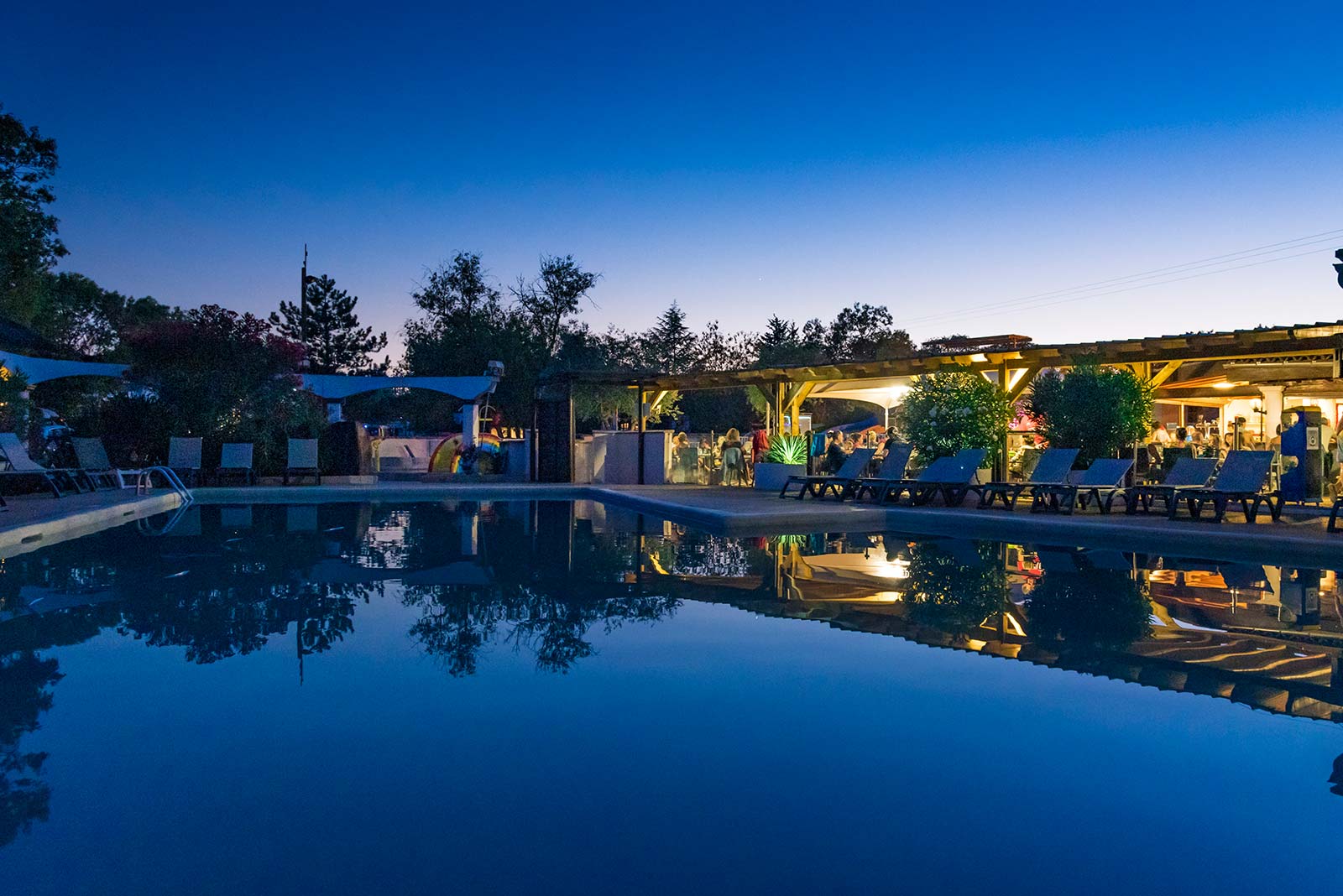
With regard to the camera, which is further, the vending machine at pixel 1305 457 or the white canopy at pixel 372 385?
the white canopy at pixel 372 385

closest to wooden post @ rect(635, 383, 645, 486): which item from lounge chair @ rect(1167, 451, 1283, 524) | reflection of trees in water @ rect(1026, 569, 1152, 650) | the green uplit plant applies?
the green uplit plant

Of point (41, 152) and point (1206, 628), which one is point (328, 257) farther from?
point (1206, 628)

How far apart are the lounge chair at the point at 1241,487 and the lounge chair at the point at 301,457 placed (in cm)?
1319

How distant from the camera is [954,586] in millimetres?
6570

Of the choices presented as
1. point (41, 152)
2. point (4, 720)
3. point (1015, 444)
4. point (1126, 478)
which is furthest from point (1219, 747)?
point (41, 152)

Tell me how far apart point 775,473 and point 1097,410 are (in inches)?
224

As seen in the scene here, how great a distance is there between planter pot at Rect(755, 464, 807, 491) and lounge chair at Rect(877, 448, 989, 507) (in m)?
3.68

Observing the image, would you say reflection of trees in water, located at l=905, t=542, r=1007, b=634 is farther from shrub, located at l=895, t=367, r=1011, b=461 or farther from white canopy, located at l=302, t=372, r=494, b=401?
white canopy, located at l=302, t=372, r=494, b=401

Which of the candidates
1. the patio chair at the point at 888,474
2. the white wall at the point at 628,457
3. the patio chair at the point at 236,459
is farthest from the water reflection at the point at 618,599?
the white wall at the point at 628,457

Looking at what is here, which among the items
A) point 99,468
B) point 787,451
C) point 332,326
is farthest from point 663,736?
point 332,326

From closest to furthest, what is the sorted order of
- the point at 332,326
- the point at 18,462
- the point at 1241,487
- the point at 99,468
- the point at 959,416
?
the point at 1241,487 → the point at 18,462 → the point at 959,416 → the point at 99,468 → the point at 332,326

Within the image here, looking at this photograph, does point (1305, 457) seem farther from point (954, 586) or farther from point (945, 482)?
point (954, 586)

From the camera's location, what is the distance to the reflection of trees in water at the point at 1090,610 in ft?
15.7

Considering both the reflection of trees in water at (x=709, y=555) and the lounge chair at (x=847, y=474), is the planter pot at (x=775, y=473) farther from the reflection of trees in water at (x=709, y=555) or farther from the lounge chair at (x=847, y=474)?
the reflection of trees in water at (x=709, y=555)
